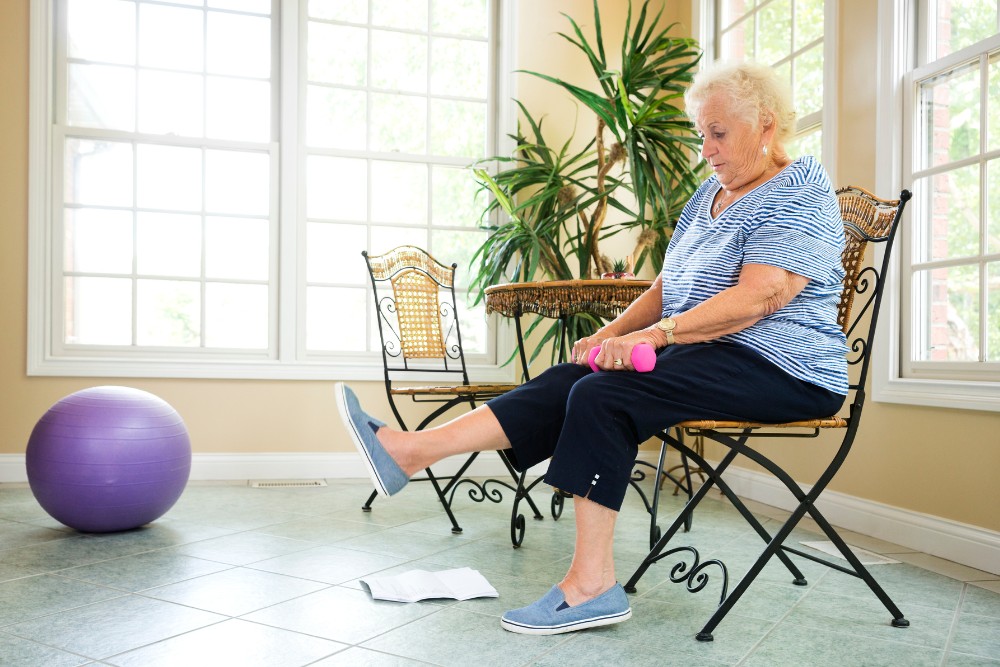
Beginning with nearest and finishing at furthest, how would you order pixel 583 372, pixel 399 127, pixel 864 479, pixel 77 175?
pixel 583 372
pixel 864 479
pixel 77 175
pixel 399 127

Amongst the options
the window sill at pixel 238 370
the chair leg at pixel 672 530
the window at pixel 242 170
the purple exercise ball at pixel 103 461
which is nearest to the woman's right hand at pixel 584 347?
the chair leg at pixel 672 530

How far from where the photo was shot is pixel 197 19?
436cm

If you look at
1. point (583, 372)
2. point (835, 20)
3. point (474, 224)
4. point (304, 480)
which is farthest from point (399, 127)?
point (583, 372)

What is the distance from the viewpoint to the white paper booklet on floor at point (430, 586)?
7.14 ft

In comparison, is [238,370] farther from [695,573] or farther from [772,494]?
[695,573]

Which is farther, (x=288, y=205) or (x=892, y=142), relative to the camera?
(x=288, y=205)

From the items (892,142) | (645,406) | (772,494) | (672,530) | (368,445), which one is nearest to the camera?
(645,406)

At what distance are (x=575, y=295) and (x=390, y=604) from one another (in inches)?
48.0

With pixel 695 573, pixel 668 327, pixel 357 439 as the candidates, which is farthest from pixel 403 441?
pixel 695 573

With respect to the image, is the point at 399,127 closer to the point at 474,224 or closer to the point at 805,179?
the point at 474,224

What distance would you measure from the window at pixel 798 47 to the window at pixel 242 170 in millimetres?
1408

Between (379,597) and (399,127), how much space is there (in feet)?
10.2

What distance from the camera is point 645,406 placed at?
185 centimetres

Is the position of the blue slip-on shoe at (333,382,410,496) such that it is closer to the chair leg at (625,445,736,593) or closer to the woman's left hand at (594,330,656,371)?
the woman's left hand at (594,330,656,371)
